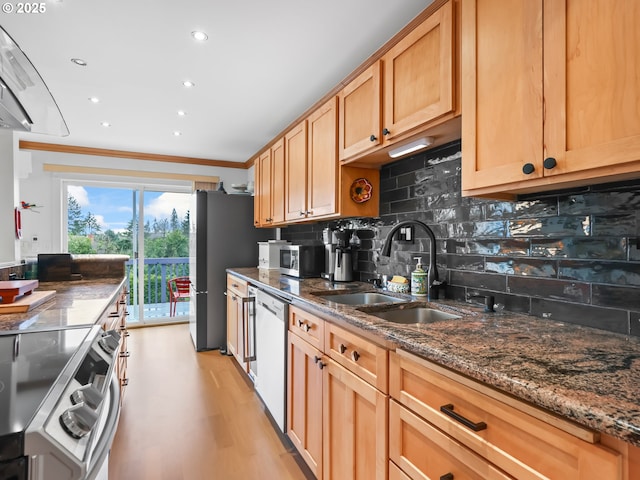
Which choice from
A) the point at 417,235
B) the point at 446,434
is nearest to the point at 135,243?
the point at 417,235

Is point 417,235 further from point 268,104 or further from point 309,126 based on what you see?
point 268,104

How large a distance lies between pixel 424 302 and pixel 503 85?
100cm

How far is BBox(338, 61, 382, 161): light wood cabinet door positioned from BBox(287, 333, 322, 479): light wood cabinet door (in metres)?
1.17

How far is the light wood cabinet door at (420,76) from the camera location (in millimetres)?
1405

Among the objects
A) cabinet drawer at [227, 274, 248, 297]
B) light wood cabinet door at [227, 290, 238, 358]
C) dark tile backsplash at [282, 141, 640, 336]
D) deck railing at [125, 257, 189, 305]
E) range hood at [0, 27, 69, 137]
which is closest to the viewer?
dark tile backsplash at [282, 141, 640, 336]

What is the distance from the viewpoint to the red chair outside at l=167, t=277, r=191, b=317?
16.8 ft

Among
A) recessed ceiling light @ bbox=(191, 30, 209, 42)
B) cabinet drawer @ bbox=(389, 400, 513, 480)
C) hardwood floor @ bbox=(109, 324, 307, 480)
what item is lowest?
hardwood floor @ bbox=(109, 324, 307, 480)

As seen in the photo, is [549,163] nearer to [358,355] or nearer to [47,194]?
[358,355]

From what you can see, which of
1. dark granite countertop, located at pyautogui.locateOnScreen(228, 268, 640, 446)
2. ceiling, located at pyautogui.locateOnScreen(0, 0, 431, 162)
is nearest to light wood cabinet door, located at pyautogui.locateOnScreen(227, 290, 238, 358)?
ceiling, located at pyautogui.locateOnScreen(0, 0, 431, 162)

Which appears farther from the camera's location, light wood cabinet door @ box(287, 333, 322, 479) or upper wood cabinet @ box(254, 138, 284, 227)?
upper wood cabinet @ box(254, 138, 284, 227)

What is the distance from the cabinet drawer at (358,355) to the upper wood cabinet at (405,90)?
39.2 inches

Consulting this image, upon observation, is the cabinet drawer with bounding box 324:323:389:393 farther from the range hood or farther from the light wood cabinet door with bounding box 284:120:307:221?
the range hood

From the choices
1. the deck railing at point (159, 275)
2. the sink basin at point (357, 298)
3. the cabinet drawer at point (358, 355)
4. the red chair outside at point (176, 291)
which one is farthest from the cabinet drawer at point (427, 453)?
the deck railing at point (159, 275)

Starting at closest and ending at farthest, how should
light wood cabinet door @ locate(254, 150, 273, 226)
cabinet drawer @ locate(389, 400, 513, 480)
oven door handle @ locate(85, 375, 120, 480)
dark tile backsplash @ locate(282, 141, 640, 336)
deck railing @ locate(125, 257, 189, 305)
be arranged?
oven door handle @ locate(85, 375, 120, 480), cabinet drawer @ locate(389, 400, 513, 480), dark tile backsplash @ locate(282, 141, 640, 336), light wood cabinet door @ locate(254, 150, 273, 226), deck railing @ locate(125, 257, 189, 305)
